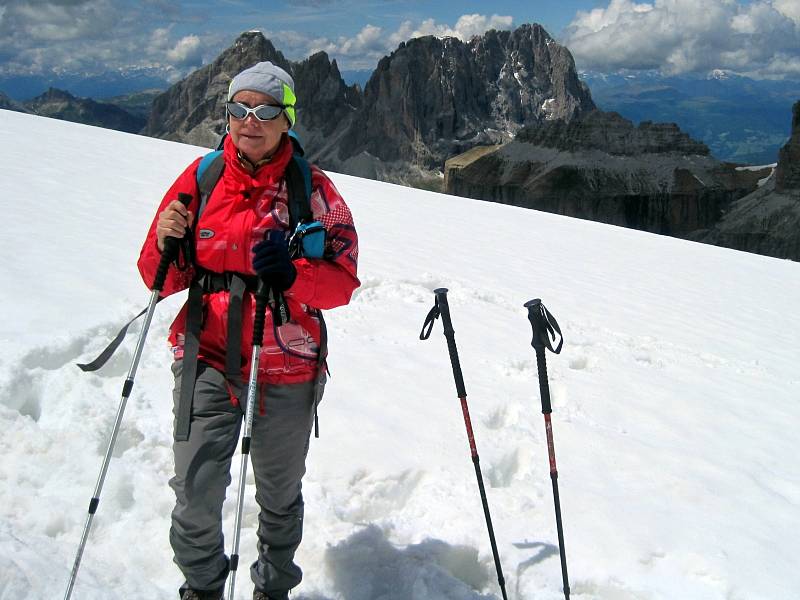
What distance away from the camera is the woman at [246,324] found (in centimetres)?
301

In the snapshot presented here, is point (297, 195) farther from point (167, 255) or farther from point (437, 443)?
point (437, 443)

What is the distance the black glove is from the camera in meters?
2.88

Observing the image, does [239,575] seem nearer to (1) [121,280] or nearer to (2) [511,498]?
(2) [511,498]

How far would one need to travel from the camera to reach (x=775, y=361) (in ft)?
30.7

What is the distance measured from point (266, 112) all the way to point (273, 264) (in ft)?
2.60

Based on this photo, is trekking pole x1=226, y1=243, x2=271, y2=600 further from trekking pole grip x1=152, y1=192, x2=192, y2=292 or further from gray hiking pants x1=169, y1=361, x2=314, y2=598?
trekking pole grip x1=152, y1=192, x2=192, y2=292

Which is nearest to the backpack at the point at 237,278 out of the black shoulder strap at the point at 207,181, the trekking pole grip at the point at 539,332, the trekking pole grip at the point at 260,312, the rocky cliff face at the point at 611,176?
the black shoulder strap at the point at 207,181

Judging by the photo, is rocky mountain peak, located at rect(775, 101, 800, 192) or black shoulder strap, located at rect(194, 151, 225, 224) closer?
black shoulder strap, located at rect(194, 151, 225, 224)

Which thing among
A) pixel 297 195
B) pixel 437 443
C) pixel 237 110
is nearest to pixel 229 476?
pixel 297 195

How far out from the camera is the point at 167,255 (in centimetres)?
308

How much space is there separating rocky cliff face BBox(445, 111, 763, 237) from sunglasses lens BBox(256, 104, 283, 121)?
14993 centimetres

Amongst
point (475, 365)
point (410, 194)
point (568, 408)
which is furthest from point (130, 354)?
point (410, 194)

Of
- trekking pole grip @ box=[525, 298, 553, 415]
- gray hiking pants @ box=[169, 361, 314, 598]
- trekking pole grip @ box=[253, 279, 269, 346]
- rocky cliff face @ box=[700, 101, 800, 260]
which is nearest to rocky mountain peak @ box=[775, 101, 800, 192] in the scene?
rocky cliff face @ box=[700, 101, 800, 260]

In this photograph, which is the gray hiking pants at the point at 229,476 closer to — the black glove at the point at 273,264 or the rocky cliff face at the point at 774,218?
the black glove at the point at 273,264
